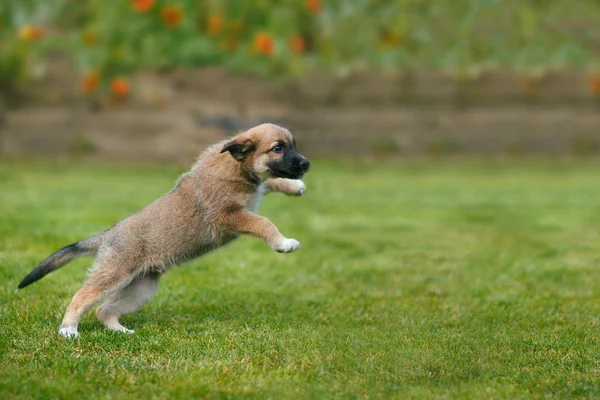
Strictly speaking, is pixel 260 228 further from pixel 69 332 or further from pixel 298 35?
pixel 298 35

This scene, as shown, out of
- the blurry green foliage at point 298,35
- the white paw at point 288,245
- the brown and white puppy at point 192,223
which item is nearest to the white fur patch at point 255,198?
the brown and white puppy at point 192,223

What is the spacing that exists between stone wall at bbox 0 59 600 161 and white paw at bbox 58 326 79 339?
917cm

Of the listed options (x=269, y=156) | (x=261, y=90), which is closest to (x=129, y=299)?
(x=269, y=156)

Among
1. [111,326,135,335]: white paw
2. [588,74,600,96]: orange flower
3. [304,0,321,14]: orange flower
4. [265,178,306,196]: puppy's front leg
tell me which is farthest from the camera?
[304,0,321,14]: orange flower

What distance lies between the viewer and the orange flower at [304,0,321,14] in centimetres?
1514

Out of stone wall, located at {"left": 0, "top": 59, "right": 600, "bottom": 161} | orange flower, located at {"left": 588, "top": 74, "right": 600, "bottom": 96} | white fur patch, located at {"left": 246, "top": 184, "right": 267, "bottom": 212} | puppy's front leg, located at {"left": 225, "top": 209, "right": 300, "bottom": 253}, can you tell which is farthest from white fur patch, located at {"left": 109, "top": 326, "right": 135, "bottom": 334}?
orange flower, located at {"left": 588, "top": 74, "right": 600, "bottom": 96}

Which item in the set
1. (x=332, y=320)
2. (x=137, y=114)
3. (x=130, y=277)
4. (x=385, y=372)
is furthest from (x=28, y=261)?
(x=137, y=114)

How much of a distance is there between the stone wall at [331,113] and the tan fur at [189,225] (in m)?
8.51

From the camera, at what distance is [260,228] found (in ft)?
17.8

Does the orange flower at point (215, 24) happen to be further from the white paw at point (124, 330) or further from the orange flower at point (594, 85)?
the white paw at point (124, 330)

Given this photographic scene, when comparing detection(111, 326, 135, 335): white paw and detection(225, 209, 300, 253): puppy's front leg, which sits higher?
detection(225, 209, 300, 253): puppy's front leg

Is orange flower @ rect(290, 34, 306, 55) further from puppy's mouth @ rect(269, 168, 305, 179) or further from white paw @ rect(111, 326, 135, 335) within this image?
white paw @ rect(111, 326, 135, 335)

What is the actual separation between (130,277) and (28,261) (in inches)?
82.4

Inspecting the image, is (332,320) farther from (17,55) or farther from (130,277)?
(17,55)
